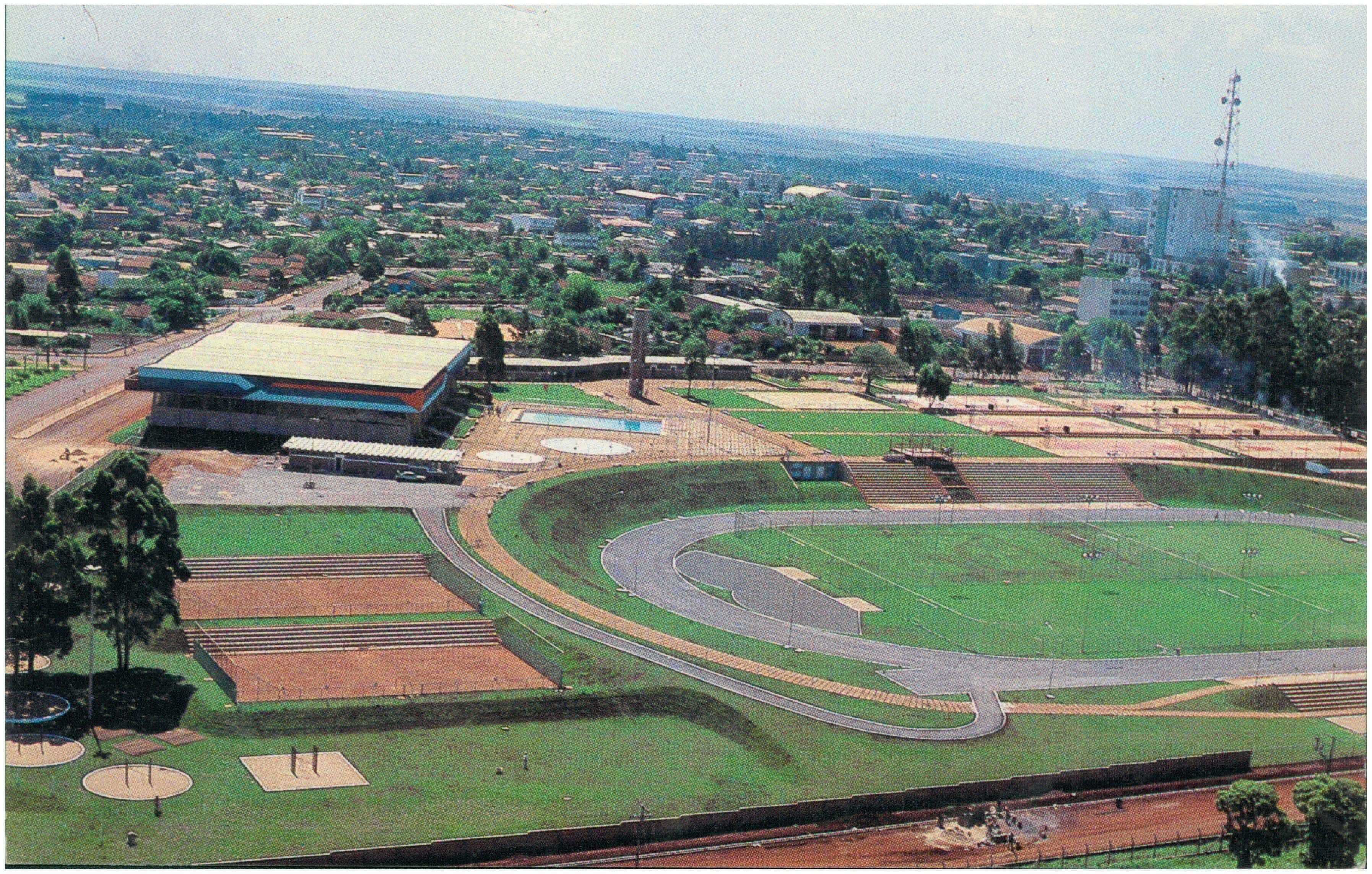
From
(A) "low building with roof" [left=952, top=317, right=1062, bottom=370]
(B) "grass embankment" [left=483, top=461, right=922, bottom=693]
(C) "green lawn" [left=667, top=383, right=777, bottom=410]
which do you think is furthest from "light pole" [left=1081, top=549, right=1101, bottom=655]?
(A) "low building with roof" [left=952, top=317, right=1062, bottom=370]

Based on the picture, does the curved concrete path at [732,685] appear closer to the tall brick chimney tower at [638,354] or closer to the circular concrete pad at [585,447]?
the circular concrete pad at [585,447]

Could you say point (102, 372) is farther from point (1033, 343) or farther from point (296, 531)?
point (1033, 343)

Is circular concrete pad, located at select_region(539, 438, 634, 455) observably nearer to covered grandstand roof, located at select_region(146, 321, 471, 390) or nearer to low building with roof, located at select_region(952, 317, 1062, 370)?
covered grandstand roof, located at select_region(146, 321, 471, 390)

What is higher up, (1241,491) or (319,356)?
(319,356)

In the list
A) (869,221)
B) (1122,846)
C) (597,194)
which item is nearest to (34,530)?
(1122,846)

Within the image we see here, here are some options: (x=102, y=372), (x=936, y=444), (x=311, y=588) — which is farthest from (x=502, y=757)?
(x=102, y=372)

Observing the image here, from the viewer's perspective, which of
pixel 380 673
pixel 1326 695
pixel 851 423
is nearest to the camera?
pixel 380 673
